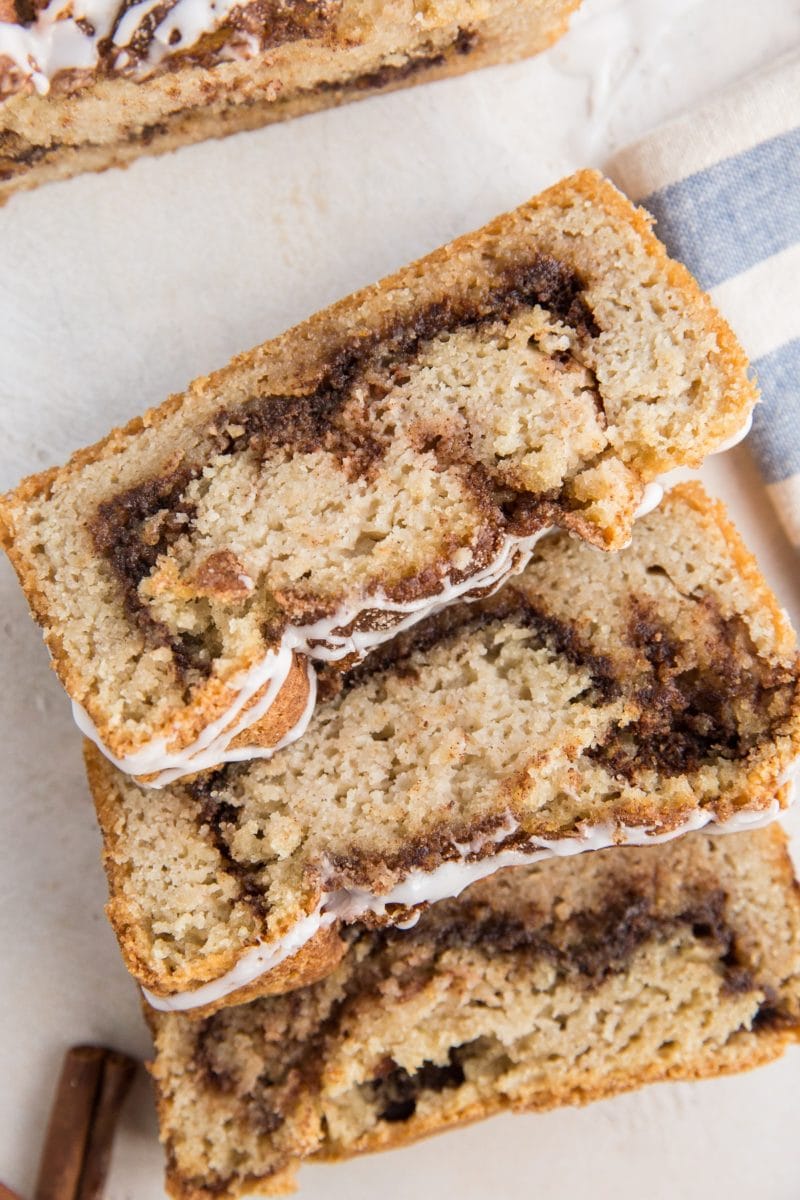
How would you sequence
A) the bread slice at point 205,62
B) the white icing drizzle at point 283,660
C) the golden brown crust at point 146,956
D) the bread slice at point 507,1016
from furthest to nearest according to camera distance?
the bread slice at point 507,1016
the bread slice at point 205,62
the golden brown crust at point 146,956
the white icing drizzle at point 283,660

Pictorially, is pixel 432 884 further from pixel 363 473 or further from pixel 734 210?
pixel 734 210

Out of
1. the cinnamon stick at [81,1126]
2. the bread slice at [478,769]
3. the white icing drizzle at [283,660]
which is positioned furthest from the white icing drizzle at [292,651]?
the cinnamon stick at [81,1126]

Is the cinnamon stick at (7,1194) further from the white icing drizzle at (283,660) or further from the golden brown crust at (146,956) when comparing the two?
the white icing drizzle at (283,660)

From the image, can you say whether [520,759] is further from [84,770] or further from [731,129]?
[731,129]

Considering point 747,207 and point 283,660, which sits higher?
point 747,207

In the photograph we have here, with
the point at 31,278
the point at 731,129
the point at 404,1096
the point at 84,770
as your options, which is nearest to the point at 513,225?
the point at 731,129

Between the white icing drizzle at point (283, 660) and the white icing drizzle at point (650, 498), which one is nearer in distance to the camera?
the white icing drizzle at point (283, 660)

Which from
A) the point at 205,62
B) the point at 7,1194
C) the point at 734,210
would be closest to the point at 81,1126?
the point at 7,1194
